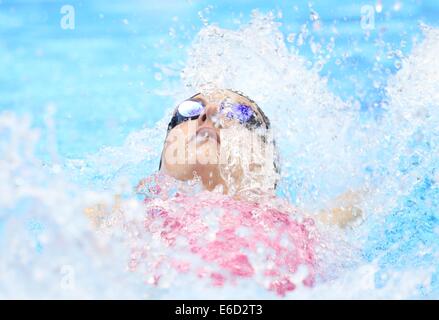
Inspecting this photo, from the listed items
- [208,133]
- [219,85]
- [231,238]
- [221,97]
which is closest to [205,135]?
[208,133]

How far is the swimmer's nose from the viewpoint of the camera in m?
1.65

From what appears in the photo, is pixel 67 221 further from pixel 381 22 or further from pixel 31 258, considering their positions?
pixel 381 22

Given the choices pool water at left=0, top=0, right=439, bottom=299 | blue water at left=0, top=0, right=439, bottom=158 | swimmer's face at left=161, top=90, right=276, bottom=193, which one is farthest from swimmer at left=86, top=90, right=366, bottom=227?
blue water at left=0, top=0, right=439, bottom=158

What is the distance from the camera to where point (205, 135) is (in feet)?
5.33

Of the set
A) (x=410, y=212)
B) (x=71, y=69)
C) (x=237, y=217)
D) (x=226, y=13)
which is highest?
(x=226, y=13)

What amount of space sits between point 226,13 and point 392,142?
1779 millimetres

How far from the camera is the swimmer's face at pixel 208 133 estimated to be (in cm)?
161

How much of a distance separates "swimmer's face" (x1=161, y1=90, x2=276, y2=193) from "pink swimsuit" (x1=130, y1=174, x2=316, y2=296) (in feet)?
0.19

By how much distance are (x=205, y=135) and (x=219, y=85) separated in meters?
0.64

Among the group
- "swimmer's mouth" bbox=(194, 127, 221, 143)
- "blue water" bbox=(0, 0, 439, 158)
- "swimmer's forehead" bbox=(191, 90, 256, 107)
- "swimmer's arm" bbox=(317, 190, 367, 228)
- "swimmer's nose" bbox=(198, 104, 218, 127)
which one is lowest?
"swimmer's arm" bbox=(317, 190, 367, 228)

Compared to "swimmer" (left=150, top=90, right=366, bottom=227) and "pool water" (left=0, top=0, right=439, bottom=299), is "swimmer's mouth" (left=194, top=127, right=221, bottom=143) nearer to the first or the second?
"swimmer" (left=150, top=90, right=366, bottom=227)

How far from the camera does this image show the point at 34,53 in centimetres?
365

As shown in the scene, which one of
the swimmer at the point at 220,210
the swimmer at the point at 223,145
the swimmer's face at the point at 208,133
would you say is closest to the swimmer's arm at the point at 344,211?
the swimmer at the point at 220,210

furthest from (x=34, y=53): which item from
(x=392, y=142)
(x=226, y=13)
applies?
(x=392, y=142)
